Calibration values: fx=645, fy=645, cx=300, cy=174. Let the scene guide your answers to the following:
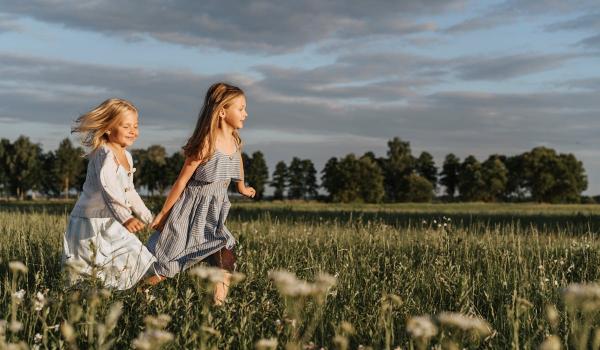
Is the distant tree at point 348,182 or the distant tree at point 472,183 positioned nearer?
the distant tree at point 348,182

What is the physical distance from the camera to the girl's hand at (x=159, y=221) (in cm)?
574

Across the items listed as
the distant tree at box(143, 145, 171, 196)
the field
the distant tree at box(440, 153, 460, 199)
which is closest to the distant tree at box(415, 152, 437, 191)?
the distant tree at box(440, 153, 460, 199)

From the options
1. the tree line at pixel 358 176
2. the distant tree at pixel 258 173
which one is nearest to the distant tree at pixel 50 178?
the tree line at pixel 358 176

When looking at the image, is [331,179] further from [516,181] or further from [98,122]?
[98,122]

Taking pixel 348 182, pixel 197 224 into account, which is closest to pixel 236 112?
pixel 197 224

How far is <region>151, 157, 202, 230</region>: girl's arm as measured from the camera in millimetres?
5766

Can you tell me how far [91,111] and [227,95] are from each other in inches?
48.8

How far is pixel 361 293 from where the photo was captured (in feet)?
18.2

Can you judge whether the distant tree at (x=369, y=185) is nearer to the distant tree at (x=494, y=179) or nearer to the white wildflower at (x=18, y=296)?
the distant tree at (x=494, y=179)

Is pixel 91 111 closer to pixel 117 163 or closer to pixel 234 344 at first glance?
pixel 117 163

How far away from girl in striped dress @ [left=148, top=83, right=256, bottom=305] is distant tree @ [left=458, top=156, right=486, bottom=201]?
102 meters

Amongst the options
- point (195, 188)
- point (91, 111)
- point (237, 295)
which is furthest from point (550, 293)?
point (91, 111)

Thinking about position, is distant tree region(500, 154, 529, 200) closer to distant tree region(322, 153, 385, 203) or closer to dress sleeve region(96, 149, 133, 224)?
distant tree region(322, 153, 385, 203)

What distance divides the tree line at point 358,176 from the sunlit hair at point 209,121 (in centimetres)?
8775
